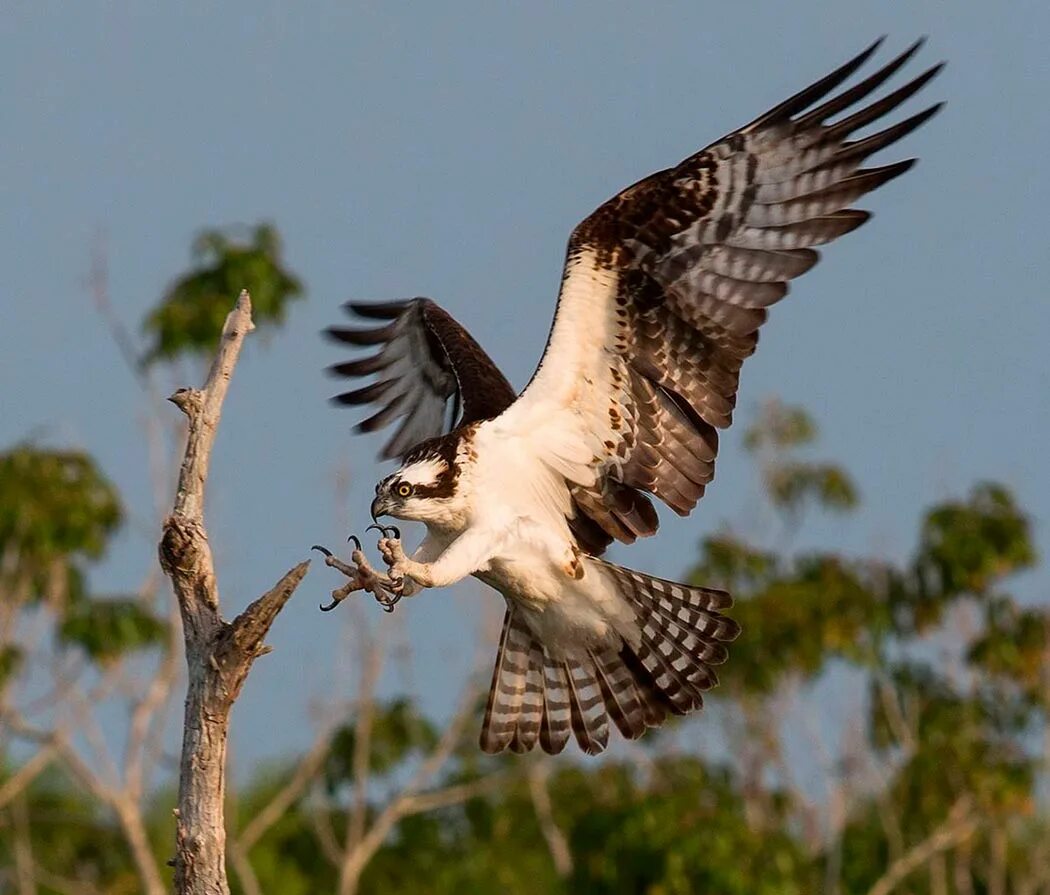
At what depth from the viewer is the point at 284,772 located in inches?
1022

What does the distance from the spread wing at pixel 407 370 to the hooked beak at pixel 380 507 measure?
2.38m

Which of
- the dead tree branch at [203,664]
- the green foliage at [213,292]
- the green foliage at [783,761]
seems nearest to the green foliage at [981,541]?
the green foliage at [783,761]

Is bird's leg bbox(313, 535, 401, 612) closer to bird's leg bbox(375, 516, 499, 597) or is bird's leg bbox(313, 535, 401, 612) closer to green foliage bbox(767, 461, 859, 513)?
bird's leg bbox(375, 516, 499, 597)

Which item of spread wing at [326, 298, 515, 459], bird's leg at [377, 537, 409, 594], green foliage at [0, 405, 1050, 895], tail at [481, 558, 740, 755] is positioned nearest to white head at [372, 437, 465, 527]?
bird's leg at [377, 537, 409, 594]

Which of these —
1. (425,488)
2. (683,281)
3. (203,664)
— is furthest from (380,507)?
(683,281)

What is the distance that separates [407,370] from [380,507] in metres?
2.92

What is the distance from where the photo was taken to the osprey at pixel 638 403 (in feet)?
30.5

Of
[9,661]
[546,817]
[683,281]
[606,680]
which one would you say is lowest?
[546,817]

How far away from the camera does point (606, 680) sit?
10.6m

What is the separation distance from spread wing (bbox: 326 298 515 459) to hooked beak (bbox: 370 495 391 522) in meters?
2.38

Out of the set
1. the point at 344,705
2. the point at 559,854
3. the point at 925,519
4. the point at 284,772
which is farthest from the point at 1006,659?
the point at 284,772

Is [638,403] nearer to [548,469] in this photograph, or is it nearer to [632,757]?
[548,469]

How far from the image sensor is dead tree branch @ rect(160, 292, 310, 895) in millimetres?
8102

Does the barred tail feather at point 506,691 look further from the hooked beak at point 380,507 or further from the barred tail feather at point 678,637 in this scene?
the hooked beak at point 380,507
